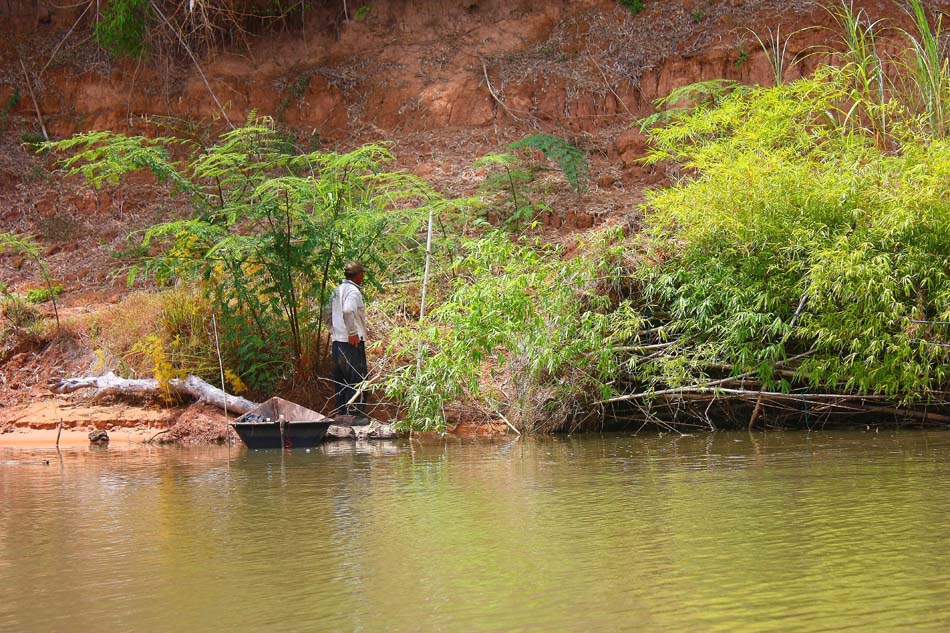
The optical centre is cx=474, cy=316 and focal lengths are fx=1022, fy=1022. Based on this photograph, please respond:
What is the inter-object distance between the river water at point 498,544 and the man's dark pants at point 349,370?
9.16 ft

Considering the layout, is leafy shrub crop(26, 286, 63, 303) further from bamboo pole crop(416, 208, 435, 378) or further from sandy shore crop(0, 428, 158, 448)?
bamboo pole crop(416, 208, 435, 378)

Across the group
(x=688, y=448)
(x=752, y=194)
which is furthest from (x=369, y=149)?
(x=688, y=448)

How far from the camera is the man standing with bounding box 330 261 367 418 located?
10773 mm

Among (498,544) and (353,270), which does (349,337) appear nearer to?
(353,270)

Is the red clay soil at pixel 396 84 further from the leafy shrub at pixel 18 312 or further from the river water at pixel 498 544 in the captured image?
the river water at pixel 498 544

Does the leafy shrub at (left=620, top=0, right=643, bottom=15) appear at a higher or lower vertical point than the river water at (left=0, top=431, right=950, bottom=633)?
higher

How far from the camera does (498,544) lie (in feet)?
15.6

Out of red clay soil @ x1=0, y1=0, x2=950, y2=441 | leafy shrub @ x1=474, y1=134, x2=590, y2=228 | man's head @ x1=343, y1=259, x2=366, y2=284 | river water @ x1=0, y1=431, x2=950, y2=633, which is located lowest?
river water @ x1=0, y1=431, x2=950, y2=633

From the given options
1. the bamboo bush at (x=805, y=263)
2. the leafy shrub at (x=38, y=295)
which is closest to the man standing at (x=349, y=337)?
the bamboo bush at (x=805, y=263)

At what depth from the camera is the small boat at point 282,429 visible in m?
9.68

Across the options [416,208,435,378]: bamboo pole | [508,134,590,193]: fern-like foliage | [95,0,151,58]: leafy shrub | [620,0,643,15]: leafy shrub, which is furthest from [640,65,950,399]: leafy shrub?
[95,0,151,58]: leafy shrub

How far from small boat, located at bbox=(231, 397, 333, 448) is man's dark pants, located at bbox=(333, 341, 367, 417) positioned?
1019mm

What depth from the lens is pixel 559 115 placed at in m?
19.3

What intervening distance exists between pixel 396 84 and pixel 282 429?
12087mm
